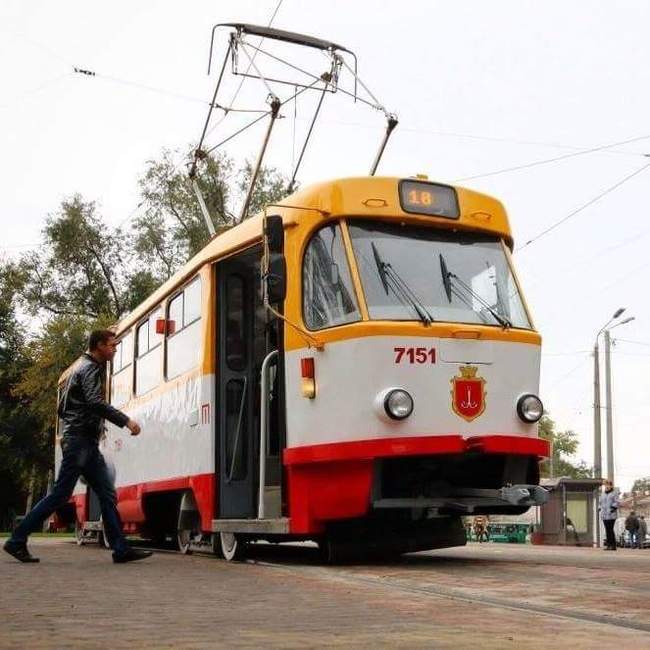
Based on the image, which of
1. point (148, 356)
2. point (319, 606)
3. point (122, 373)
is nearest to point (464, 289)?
point (319, 606)

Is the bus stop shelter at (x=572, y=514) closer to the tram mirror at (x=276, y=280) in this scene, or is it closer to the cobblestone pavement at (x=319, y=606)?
the cobblestone pavement at (x=319, y=606)

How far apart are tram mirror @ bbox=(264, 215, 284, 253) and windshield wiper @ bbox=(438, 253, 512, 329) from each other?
Answer: 147cm

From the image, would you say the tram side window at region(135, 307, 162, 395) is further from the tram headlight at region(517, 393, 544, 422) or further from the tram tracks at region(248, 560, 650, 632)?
the tram headlight at region(517, 393, 544, 422)

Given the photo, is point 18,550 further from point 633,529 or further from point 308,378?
point 633,529

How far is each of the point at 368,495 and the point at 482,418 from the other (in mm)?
1193

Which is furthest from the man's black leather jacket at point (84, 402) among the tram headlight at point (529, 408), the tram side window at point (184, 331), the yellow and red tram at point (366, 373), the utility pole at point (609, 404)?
the utility pole at point (609, 404)

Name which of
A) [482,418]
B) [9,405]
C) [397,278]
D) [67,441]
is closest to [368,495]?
[482,418]

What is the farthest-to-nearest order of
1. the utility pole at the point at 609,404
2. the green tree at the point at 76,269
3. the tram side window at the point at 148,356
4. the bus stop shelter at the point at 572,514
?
the green tree at the point at 76,269 < the utility pole at the point at 609,404 < the bus stop shelter at the point at 572,514 < the tram side window at the point at 148,356

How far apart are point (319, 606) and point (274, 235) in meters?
4.11

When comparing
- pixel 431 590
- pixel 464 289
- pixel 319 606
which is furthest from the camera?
pixel 464 289

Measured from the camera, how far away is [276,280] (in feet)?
33.1

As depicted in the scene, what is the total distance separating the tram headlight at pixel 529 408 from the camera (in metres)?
10.4

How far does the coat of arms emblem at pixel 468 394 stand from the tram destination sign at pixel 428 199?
60.4 inches

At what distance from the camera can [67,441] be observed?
399 inches
